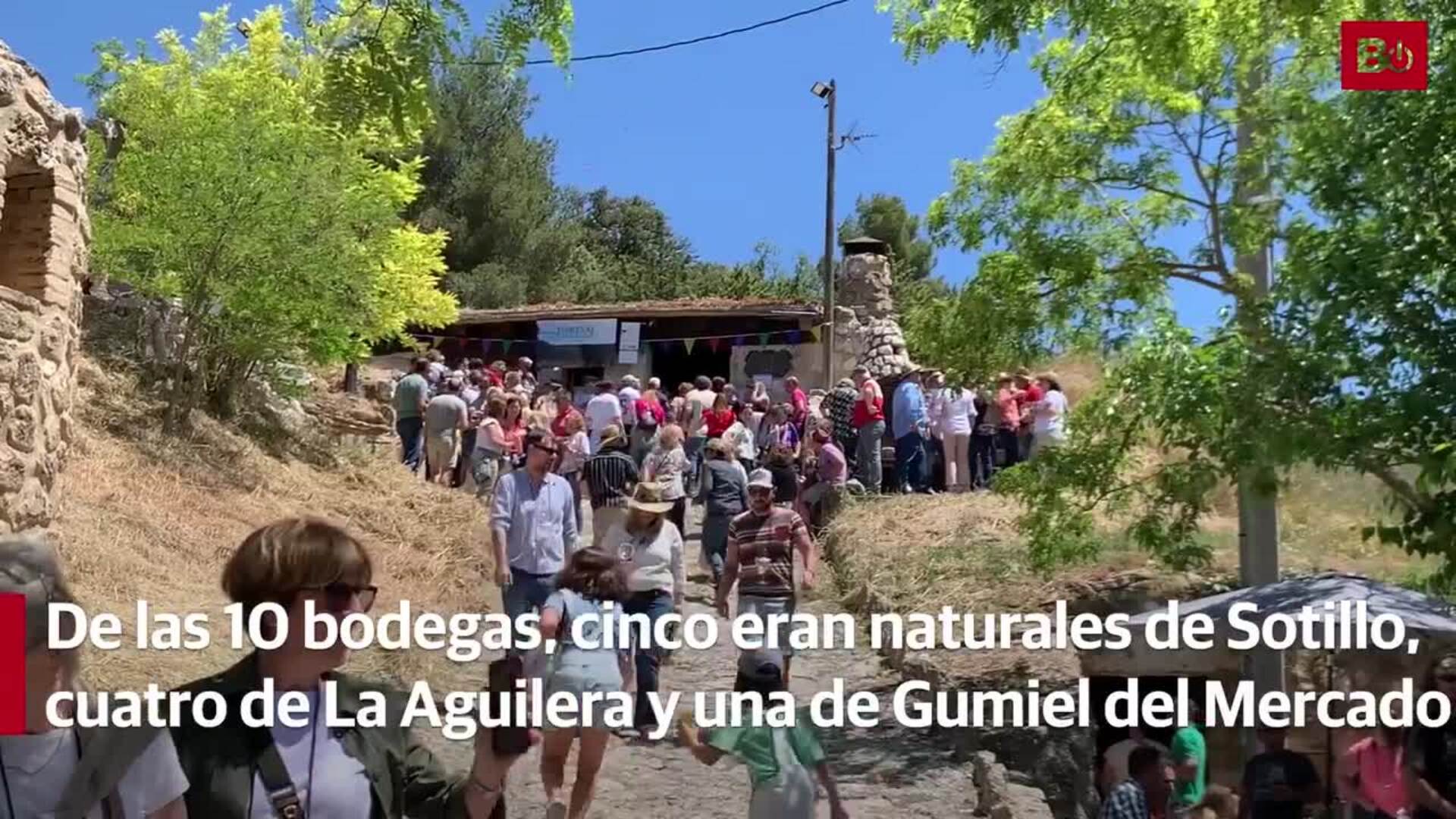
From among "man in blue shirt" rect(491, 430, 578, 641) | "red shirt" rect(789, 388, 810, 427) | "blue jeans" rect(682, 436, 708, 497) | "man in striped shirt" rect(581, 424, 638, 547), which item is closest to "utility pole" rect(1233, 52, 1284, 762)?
"man in blue shirt" rect(491, 430, 578, 641)

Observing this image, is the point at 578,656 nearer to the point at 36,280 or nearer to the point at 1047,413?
the point at 36,280

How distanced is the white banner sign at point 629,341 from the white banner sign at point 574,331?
0.51 ft

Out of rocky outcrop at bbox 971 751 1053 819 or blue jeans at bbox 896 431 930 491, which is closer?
rocky outcrop at bbox 971 751 1053 819

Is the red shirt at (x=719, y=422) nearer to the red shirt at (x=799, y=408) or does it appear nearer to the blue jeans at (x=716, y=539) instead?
the red shirt at (x=799, y=408)

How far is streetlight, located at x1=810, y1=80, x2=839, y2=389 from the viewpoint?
22.8 meters

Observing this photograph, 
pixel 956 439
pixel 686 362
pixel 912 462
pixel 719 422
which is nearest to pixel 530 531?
pixel 719 422

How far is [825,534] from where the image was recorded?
14289 millimetres

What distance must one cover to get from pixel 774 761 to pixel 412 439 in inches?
447

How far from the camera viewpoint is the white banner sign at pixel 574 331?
2478 cm

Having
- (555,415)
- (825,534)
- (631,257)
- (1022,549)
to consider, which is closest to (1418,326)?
(1022,549)

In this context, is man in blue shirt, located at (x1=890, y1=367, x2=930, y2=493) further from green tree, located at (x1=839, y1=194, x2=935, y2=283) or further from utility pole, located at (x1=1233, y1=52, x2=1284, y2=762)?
green tree, located at (x1=839, y1=194, x2=935, y2=283)

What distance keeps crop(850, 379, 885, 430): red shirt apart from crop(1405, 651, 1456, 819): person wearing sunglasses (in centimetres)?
881

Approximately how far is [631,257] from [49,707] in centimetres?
4044

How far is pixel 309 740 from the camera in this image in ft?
8.57
